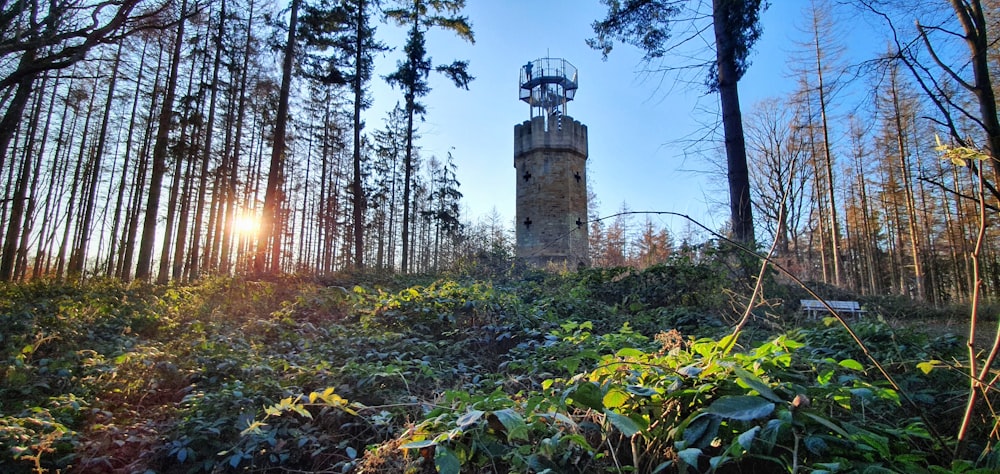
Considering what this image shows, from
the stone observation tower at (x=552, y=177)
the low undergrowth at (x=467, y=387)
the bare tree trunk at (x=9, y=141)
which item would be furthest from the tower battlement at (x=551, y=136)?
the bare tree trunk at (x=9, y=141)

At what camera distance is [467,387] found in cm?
327

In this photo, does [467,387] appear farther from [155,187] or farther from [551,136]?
[551,136]

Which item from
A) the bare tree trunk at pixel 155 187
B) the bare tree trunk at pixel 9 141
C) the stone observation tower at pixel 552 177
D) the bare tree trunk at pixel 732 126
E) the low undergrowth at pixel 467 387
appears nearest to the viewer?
the low undergrowth at pixel 467 387

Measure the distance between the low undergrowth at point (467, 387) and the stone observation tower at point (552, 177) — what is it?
10.2 meters

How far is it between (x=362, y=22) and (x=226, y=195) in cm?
941

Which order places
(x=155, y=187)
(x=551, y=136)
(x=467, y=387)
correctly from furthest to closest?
1. (x=551, y=136)
2. (x=155, y=187)
3. (x=467, y=387)

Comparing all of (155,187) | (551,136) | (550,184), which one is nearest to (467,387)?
(155,187)

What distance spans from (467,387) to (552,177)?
1569cm

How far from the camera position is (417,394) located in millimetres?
3326

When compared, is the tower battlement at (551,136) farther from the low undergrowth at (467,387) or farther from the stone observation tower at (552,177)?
the low undergrowth at (467,387)

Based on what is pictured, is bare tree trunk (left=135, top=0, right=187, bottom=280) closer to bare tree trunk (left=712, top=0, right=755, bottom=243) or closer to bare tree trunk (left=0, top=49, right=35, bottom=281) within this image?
bare tree trunk (left=0, top=49, right=35, bottom=281)

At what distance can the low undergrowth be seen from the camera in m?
1.45

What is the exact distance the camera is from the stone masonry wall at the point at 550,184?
18.0m

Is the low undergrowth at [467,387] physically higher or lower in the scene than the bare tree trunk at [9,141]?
lower
